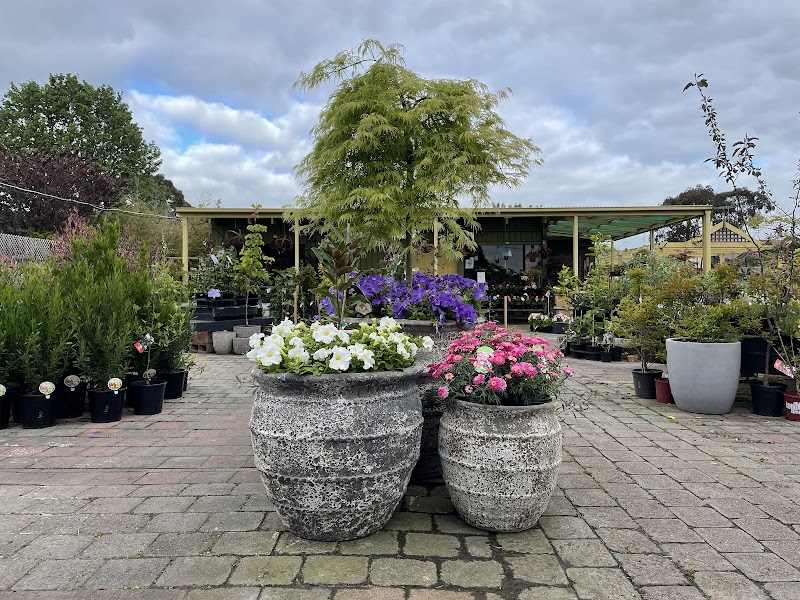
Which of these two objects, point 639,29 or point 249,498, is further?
point 639,29

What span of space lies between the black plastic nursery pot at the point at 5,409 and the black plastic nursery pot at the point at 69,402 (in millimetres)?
341

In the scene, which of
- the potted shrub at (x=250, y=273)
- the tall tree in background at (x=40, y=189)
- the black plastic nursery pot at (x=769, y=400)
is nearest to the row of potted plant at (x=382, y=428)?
the black plastic nursery pot at (x=769, y=400)

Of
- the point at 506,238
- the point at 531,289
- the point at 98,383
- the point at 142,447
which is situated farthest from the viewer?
the point at 506,238

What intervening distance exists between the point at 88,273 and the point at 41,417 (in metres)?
1.29

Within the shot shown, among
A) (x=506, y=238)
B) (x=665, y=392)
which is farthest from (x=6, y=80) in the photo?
(x=665, y=392)

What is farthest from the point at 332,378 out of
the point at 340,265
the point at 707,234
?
the point at 707,234

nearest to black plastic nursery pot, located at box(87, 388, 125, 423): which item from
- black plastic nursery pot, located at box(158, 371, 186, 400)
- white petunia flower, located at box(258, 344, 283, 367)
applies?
black plastic nursery pot, located at box(158, 371, 186, 400)

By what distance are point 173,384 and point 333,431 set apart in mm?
3947

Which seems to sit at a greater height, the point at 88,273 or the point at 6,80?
the point at 6,80

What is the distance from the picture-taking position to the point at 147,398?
4.79 metres

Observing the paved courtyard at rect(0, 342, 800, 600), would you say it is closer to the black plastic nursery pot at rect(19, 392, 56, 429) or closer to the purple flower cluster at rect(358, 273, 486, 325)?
the black plastic nursery pot at rect(19, 392, 56, 429)

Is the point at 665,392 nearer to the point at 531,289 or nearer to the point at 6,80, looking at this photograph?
the point at 531,289

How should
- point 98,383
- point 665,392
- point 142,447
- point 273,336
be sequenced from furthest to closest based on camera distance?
point 665,392 → point 98,383 → point 142,447 → point 273,336

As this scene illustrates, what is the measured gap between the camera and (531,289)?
15414 millimetres
